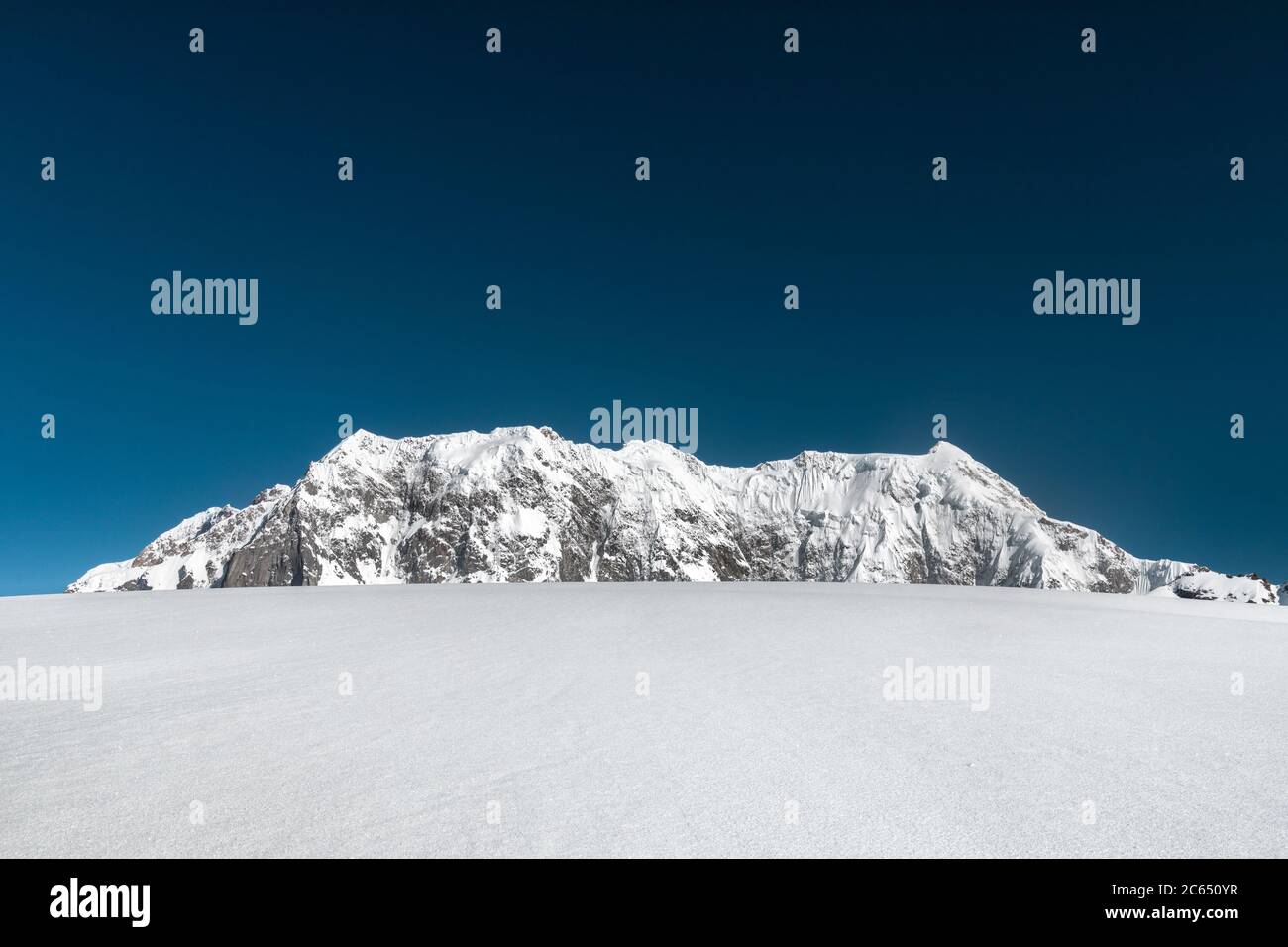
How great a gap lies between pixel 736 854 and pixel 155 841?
13.7 ft

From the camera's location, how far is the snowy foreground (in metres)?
5.00

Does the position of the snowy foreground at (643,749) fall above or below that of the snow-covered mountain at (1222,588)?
above

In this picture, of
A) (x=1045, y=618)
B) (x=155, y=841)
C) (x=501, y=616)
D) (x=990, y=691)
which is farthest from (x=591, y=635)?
(x=1045, y=618)

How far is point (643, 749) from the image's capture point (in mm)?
6820

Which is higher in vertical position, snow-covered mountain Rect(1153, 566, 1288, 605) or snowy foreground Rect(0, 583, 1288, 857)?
snowy foreground Rect(0, 583, 1288, 857)

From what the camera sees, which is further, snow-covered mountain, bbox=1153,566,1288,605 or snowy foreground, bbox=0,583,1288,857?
snow-covered mountain, bbox=1153,566,1288,605

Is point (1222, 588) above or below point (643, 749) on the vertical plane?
below

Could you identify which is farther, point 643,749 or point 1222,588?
point 1222,588

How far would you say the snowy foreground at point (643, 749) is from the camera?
5.00 m

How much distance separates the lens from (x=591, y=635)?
1439cm

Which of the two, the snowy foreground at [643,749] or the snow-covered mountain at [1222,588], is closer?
the snowy foreground at [643,749]
